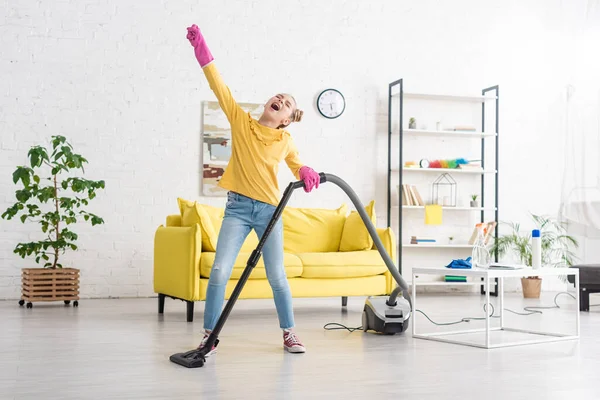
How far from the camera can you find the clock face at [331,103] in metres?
7.11

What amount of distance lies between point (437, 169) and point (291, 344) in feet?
13.0

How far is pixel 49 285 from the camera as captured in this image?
579 cm

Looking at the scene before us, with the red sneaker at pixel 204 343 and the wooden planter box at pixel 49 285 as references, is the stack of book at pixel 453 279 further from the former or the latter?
the red sneaker at pixel 204 343

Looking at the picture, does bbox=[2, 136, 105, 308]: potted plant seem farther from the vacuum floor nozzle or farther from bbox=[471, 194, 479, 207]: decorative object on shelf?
bbox=[471, 194, 479, 207]: decorative object on shelf

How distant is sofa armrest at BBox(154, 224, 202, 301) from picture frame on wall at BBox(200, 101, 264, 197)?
4.90ft

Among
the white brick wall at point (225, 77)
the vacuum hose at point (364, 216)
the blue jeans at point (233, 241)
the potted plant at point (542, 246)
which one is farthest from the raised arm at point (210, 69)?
the potted plant at point (542, 246)

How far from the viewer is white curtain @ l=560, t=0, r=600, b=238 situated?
2123 mm

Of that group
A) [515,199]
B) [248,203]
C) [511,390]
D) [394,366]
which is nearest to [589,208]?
[511,390]

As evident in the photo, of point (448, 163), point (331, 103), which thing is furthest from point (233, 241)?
point (448, 163)

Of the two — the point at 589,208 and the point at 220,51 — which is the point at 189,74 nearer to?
the point at 220,51

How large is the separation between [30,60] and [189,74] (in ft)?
4.41

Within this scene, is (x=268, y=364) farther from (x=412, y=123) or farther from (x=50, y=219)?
(x=412, y=123)

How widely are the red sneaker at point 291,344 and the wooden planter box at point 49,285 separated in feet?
9.02

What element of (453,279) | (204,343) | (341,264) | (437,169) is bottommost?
(453,279)
